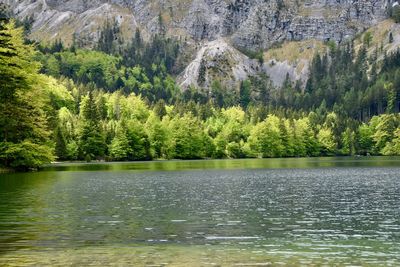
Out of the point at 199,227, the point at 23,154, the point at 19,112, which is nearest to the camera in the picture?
the point at 199,227

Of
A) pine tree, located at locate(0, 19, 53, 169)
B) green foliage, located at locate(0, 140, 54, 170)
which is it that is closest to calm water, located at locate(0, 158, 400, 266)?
green foliage, located at locate(0, 140, 54, 170)

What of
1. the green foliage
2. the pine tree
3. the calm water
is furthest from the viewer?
the green foliage

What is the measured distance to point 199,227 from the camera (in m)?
35.5

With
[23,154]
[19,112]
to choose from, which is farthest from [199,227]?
[19,112]

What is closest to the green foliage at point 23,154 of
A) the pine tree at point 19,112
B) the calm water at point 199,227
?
the pine tree at point 19,112

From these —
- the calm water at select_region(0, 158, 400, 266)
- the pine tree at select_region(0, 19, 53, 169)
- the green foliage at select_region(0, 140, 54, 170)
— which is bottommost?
the calm water at select_region(0, 158, 400, 266)

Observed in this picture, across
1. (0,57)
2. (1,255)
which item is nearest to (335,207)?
(1,255)

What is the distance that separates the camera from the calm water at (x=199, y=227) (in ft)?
85.6

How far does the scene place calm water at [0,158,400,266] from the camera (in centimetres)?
2609

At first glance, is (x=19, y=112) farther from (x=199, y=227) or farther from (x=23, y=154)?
(x=199, y=227)

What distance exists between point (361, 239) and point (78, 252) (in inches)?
593

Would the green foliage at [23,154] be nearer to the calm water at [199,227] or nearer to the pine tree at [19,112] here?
the pine tree at [19,112]

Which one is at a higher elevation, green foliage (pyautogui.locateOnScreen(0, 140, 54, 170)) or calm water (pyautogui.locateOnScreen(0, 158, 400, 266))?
green foliage (pyautogui.locateOnScreen(0, 140, 54, 170))

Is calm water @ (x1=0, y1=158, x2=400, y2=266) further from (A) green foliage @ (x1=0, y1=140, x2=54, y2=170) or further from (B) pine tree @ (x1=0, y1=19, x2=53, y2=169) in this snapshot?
(B) pine tree @ (x1=0, y1=19, x2=53, y2=169)
